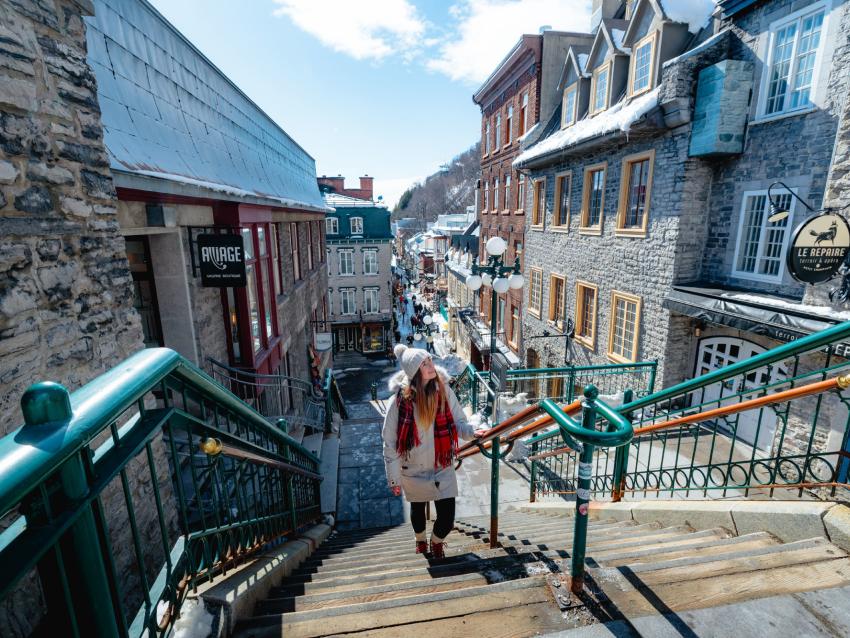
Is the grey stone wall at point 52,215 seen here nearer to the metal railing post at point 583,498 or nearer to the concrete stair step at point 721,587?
the metal railing post at point 583,498

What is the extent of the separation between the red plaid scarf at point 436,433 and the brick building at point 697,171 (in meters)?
4.33

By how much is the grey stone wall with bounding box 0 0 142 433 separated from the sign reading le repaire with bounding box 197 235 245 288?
2.41 meters

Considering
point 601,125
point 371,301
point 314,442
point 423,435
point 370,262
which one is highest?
point 601,125

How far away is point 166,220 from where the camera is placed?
502cm

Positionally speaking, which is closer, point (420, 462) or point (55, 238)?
point (55, 238)

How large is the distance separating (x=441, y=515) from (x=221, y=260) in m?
4.37

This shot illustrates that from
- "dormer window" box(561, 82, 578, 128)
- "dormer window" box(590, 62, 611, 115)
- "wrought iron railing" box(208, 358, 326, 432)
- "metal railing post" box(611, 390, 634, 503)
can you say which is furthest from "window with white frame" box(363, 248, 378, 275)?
"metal railing post" box(611, 390, 634, 503)

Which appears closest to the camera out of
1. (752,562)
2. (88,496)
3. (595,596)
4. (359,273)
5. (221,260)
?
(88,496)

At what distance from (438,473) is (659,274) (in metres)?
8.90

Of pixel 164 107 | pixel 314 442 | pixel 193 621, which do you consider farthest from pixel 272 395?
pixel 193 621

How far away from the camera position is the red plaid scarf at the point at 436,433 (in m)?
3.33

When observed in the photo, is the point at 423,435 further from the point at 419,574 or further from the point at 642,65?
the point at 642,65

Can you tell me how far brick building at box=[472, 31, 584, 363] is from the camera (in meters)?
15.8

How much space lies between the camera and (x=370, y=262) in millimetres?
29219
